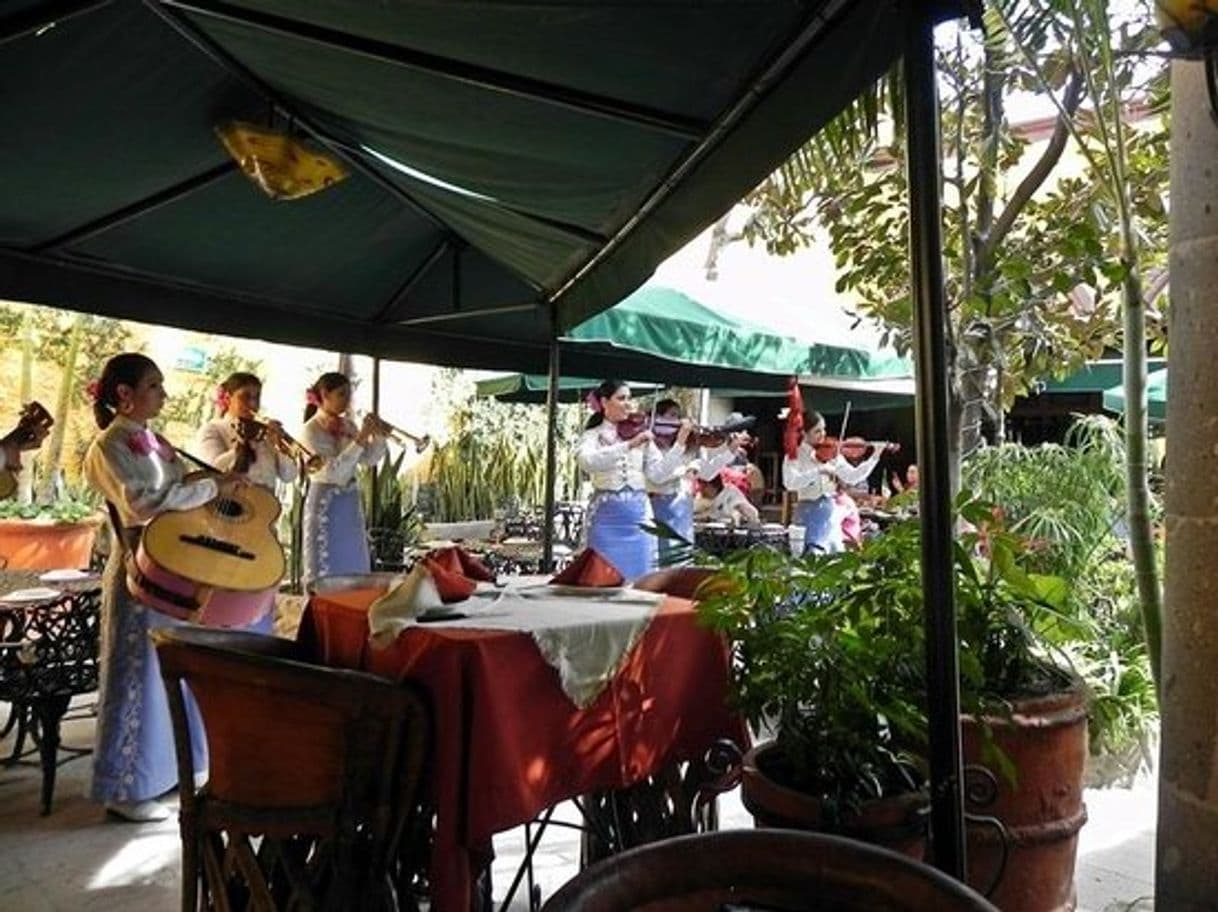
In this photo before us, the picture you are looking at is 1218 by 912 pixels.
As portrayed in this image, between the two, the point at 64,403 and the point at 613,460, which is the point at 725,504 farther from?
the point at 64,403

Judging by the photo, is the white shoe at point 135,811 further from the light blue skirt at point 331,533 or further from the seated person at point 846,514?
the seated person at point 846,514

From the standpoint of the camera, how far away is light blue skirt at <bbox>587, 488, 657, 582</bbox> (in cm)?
491

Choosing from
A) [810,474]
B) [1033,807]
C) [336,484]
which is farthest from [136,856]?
[810,474]

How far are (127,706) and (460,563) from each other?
154 centimetres

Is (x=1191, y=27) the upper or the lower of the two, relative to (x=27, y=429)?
upper

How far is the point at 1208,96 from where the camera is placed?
1.36 m

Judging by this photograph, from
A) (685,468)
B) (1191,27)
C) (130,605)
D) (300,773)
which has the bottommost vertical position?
(300,773)

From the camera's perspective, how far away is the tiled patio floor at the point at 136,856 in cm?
233

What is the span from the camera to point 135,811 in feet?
9.32

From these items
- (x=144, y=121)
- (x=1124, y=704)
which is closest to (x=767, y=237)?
(x=1124, y=704)

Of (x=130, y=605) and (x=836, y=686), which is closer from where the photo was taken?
(x=836, y=686)

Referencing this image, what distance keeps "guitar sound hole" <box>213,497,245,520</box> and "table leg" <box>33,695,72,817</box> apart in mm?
767

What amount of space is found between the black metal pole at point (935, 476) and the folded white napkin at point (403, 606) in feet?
3.07

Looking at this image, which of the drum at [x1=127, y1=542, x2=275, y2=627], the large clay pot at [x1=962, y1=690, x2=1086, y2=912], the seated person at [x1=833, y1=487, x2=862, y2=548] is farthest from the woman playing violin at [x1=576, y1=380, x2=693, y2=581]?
the large clay pot at [x1=962, y1=690, x2=1086, y2=912]
